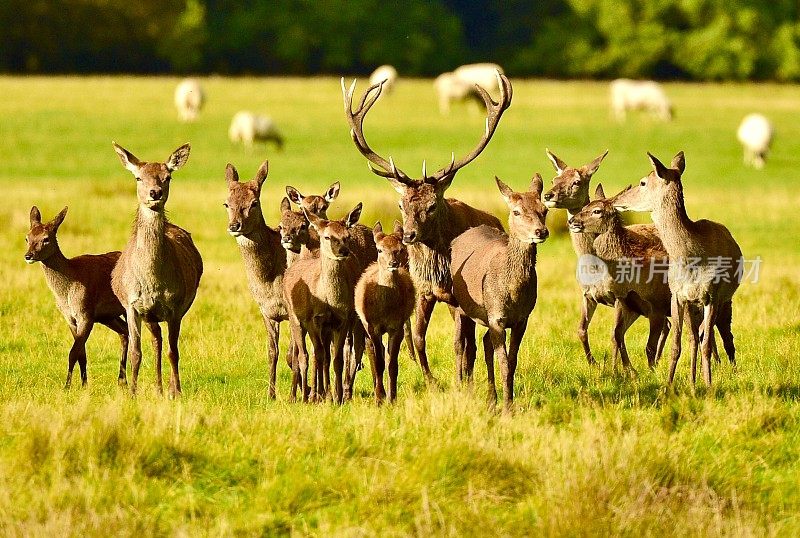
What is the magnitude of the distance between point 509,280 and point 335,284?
1.20 metres

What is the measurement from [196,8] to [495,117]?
5265cm

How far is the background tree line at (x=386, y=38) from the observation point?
56.8 m

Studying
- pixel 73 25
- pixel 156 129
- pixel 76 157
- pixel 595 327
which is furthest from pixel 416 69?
pixel 595 327

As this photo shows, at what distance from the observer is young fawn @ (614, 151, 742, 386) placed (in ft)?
29.9

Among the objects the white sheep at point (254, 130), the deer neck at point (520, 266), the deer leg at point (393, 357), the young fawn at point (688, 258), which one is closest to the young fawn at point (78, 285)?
the deer leg at point (393, 357)

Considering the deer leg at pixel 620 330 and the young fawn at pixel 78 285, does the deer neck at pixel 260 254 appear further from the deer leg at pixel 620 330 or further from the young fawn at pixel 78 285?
the deer leg at pixel 620 330

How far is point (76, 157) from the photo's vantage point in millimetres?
29641

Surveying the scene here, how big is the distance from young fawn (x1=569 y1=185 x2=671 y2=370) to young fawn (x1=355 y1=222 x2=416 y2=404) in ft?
5.76

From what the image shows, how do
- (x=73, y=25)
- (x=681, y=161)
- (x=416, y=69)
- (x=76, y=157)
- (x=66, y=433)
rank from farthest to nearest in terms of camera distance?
(x=416, y=69), (x=73, y=25), (x=76, y=157), (x=681, y=161), (x=66, y=433)

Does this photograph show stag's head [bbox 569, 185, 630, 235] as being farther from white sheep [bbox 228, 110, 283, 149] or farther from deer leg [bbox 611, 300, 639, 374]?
white sheep [bbox 228, 110, 283, 149]

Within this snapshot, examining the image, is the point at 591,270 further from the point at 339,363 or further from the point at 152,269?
the point at 152,269

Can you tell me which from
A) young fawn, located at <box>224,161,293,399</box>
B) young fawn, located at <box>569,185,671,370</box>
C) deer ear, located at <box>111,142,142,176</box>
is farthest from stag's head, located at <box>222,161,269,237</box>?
young fawn, located at <box>569,185,671,370</box>

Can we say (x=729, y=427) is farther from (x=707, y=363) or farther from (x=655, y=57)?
(x=655, y=57)

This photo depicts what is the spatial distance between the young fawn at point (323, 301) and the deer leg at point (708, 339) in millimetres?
2340
